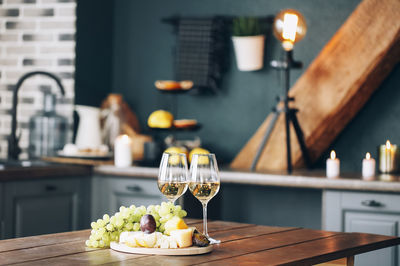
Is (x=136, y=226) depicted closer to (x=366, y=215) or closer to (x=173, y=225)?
(x=173, y=225)

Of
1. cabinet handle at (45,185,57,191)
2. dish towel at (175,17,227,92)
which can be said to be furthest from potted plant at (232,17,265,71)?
cabinet handle at (45,185,57,191)

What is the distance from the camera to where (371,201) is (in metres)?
3.18

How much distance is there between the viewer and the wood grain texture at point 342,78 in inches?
140

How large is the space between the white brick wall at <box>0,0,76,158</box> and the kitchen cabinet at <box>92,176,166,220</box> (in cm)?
61

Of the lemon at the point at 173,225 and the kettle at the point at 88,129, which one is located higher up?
the kettle at the point at 88,129

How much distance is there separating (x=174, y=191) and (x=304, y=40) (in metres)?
2.37

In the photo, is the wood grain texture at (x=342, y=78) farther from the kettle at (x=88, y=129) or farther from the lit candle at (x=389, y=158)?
the kettle at (x=88, y=129)

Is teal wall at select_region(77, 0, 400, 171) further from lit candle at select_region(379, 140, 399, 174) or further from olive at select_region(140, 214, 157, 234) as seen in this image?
olive at select_region(140, 214, 157, 234)

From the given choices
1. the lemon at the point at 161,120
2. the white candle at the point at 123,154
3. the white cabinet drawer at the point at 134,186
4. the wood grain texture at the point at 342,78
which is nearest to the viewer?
the wood grain texture at the point at 342,78

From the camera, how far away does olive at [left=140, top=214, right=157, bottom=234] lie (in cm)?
176

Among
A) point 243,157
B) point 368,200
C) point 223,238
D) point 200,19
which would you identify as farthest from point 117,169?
point 223,238

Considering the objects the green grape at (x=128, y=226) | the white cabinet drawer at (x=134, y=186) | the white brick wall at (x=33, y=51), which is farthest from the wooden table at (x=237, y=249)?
the white brick wall at (x=33, y=51)

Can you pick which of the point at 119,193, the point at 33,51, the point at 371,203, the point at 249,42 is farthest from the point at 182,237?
the point at 33,51

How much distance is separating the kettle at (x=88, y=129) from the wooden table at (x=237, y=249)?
216cm
